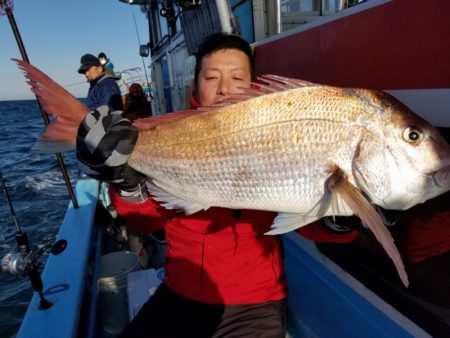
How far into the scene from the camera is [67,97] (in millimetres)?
1507

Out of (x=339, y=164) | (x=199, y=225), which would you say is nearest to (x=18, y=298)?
(x=199, y=225)

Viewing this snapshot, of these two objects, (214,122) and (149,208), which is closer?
(214,122)

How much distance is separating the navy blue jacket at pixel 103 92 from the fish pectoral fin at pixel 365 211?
4.92 metres

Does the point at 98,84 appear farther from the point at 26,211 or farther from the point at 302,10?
the point at 26,211

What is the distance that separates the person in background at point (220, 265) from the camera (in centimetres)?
A: 167

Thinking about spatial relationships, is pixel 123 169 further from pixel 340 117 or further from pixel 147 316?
pixel 340 117

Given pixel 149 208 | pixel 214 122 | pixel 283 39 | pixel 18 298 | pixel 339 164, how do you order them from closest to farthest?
pixel 339 164
pixel 214 122
pixel 149 208
pixel 283 39
pixel 18 298

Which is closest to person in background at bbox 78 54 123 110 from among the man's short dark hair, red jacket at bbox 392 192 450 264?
the man's short dark hair

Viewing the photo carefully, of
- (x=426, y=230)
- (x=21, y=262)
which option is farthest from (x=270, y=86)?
(x=21, y=262)

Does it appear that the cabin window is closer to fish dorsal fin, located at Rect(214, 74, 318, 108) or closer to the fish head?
fish dorsal fin, located at Rect(214, 74, 318, 108)

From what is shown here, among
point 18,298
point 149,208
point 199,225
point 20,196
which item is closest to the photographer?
point 199,225

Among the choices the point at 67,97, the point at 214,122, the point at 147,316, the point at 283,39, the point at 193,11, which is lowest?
the point at 147,316

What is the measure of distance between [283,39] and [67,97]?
158 centimetres

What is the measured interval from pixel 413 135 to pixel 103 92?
5.18m
